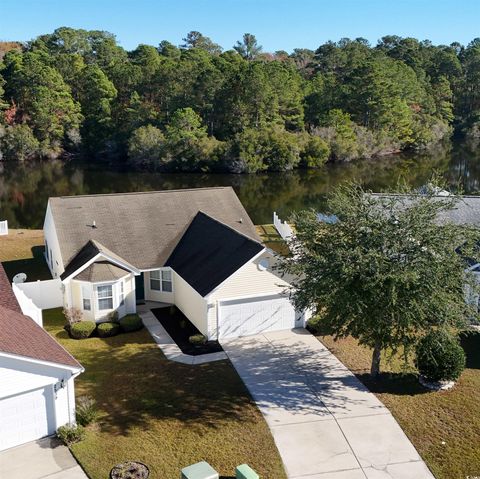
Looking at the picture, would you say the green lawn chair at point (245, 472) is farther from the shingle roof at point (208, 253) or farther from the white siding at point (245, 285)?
the shingle roof at point (208, 253)

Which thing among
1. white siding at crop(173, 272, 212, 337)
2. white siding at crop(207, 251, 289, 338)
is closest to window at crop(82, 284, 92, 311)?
white siding at crop(173, 272, 212, 337)

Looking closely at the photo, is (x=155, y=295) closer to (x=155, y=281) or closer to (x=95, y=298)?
(x=155, y=281)

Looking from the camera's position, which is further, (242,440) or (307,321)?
(307,321)

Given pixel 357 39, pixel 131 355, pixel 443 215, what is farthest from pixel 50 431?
pixel 357 39

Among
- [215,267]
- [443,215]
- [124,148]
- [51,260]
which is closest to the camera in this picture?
[215,267]

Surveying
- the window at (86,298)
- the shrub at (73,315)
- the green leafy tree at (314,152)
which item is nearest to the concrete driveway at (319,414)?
the window at (86,298)

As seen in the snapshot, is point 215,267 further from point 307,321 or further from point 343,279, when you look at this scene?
point 343,279
